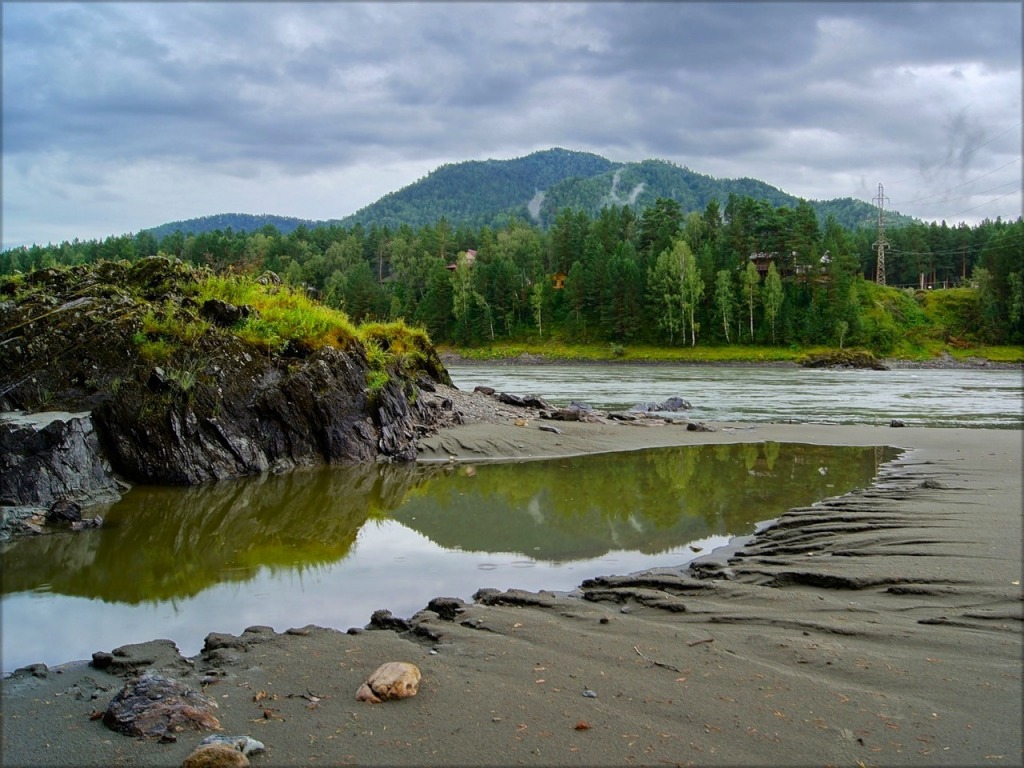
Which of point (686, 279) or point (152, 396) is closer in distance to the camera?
point (152, 396)

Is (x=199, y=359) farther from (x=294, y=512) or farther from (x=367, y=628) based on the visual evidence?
(x=367, y=628)

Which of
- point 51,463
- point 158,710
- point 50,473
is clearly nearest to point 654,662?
point 158,710

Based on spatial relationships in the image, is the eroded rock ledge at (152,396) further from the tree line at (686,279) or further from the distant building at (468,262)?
the distant building at (468,262)

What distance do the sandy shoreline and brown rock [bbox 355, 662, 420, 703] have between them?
2.9 inches

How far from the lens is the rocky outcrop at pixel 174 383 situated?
1332 cm

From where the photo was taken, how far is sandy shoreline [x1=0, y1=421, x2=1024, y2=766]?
4.21 meters

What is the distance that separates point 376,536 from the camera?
34.1ft

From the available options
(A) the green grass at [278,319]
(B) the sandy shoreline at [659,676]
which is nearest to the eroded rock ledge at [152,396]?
(A) the green grass at [278,319]

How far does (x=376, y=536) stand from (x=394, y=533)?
0.93 ft

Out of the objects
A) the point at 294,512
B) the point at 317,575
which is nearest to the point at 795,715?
the point at 317,575

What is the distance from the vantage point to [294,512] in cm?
1169

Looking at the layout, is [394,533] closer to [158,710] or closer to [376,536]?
[376,536]

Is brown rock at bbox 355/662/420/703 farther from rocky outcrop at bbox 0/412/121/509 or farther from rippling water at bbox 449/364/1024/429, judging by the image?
rippling water at bbox 449/364/1024/429

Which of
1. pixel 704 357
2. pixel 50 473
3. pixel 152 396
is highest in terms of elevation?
pixel 152 396
